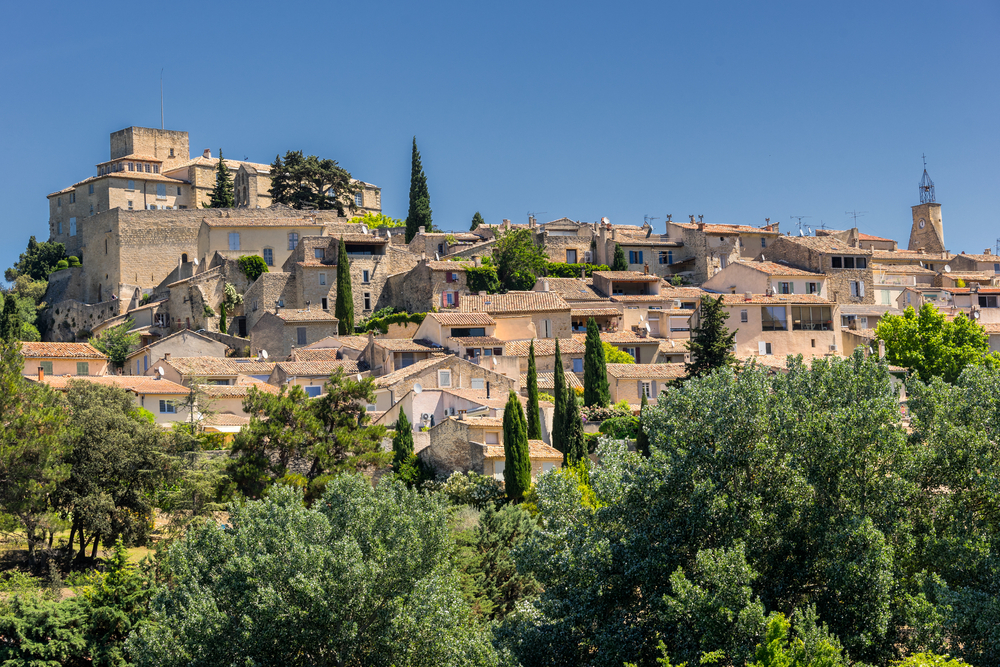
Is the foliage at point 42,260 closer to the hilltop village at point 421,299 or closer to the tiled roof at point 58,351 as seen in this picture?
the hilltop village at point 421,299

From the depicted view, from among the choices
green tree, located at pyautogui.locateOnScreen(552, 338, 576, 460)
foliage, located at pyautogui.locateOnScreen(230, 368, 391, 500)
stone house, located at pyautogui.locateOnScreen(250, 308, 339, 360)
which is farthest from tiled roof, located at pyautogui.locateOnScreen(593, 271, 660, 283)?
foliage, located at pyautogui.locateOnScreen(230, 368, 391, 500)

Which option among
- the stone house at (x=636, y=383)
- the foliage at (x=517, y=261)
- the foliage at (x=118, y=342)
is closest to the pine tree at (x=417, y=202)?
the foliage at (x=517, y=261)

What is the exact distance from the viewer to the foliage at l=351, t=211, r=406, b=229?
8075 cm

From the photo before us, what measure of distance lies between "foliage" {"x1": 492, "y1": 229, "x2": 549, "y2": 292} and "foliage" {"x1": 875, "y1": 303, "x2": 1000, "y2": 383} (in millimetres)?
22697

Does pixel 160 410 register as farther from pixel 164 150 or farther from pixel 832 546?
pixel 164 150

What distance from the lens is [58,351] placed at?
50.2 metres

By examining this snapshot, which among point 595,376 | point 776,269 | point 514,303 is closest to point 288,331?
point 514,303

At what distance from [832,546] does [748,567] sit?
5.46 ft

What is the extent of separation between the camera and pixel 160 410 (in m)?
45.5

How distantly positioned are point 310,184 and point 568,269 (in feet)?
75.4

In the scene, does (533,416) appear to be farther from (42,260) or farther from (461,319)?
(42,260)

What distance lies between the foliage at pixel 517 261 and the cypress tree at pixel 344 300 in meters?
9.56

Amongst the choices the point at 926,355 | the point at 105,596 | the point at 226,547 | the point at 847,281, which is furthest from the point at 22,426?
the point at 847,281

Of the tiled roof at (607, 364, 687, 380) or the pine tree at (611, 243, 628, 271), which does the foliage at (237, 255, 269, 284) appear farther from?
the tiled roof at (607, 364, 687, 380)
